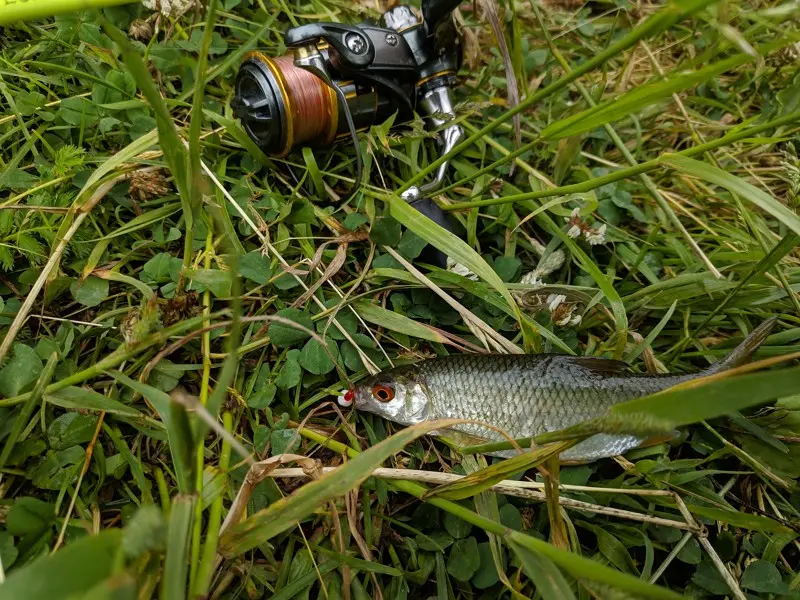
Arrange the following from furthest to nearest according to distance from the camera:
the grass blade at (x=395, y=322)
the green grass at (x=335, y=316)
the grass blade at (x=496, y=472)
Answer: the grass blade at (x=395, y=322), the green grass at (x=335, y=316), the grass blade at (x=496, y=472)

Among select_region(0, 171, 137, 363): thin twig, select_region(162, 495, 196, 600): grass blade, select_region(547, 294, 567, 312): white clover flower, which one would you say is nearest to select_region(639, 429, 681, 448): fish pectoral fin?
select_region(547, 294, 567, 312): white clover flower

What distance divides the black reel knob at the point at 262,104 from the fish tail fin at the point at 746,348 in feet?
5.73

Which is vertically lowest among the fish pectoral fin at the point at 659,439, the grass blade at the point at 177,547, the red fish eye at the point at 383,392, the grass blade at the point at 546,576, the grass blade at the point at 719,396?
the fish pectoral fin at the point at 659,439

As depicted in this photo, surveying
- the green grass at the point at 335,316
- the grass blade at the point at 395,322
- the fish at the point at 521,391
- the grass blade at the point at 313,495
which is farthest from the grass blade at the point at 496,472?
the grass blade at the point at 395,322

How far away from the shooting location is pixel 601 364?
6.31 feet

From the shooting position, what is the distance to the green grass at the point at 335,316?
1.62 meters

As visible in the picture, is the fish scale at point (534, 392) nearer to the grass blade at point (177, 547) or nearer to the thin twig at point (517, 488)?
the thin twig at point (517, 488)

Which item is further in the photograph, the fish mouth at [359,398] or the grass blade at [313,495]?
the fish mouth at [359,398]

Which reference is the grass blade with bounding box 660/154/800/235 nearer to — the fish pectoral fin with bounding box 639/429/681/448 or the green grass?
the green grass

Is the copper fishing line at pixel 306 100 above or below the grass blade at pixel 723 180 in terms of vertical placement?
above

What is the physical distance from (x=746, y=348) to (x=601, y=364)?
493 mm

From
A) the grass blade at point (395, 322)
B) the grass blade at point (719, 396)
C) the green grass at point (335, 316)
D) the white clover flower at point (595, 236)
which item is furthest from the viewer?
the white clover flower at point (595, 236)

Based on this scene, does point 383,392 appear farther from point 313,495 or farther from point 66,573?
point 66,573

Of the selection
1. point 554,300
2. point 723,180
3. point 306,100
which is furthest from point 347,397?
point 723,180
